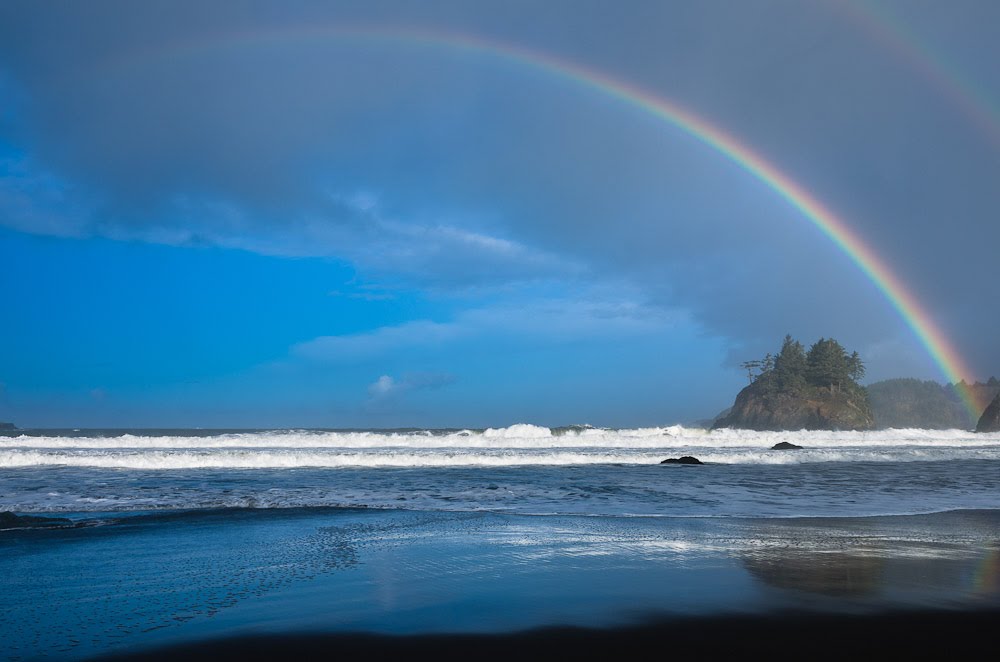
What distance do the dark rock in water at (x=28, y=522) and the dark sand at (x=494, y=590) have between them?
1.51 ft

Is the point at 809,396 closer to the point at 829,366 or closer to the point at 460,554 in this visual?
the point at 829,366

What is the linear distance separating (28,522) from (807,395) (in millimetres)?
107566

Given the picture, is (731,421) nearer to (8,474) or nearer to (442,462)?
(442,462)

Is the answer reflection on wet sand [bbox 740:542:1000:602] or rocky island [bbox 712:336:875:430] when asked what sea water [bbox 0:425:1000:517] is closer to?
reflection on wet sand [bbox 740:542:1000:602]

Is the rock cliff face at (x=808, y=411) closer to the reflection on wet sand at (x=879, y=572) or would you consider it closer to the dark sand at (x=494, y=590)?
the dark sand at (x=494, y=590)

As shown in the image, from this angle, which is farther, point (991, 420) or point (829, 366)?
point (829, 366)

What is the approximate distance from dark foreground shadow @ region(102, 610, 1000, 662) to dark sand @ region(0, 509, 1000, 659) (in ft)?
0.07

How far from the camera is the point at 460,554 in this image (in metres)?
7.73

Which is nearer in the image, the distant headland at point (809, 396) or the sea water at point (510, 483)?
the sea water at point (510, 483)

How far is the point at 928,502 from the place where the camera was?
13.6 m

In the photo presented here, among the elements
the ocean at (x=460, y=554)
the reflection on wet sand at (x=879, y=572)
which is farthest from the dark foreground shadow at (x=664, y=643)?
the reflection on wet sand at (x=879, y=572)

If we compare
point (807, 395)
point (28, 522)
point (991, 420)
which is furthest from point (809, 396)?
point (28, 522)

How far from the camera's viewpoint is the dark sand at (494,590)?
454cm

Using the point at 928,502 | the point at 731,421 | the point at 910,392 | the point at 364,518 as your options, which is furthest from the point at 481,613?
the point at 910,392
